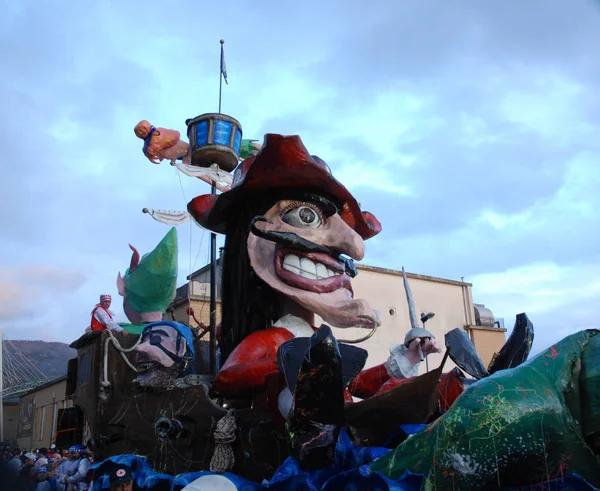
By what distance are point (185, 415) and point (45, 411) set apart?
1666 centimetres

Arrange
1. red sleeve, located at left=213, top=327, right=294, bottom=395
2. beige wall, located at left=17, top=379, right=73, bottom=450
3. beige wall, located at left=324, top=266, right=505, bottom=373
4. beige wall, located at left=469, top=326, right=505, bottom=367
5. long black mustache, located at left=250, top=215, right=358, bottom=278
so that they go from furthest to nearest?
beige wall, located at left=469, top=326, right=505, bottom=367 → beige wall, located at left=17, top=379, right=73, bottom=450 → beige wall, located at left=324, top=266, right=505, bottom=373 → long black mustache, located at left=250, top=215, right=358, bottom=278 → red sleeve, located at left=213, top=327, right=294, bottom=395

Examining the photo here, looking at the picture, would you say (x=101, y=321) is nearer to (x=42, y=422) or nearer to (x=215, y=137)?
(x=215, y=137)

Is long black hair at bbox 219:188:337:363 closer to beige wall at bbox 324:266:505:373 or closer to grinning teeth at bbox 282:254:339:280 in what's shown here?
grinning teeth at bbox 282:254:339:280

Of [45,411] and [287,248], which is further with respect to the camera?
[45,411]

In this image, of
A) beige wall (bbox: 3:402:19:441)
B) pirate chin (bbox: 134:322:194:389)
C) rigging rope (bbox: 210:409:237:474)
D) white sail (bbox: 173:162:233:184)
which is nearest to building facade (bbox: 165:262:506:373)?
beige wall (bbox: 3:402:19:441)

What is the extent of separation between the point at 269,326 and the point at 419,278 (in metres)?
13.6

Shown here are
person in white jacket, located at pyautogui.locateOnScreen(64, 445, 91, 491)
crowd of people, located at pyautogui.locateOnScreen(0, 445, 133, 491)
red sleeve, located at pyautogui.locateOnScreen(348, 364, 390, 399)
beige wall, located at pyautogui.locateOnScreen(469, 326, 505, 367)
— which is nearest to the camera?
crowd of people, located at pyautogui.locateOnScreen(0, 445, 133, 491)

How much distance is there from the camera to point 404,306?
53.2 ft

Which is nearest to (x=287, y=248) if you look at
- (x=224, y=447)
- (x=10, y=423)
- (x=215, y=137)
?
(x=224, y=447)

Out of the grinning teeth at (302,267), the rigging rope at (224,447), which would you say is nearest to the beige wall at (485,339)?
the grinning teeth at (302,267)

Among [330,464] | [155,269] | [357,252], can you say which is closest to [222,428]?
[330,464]

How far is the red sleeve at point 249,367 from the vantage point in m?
2.90

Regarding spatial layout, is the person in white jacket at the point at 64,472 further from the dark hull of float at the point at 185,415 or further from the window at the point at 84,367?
the window at the point at 84,367

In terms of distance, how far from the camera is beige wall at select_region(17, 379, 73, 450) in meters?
16.0
